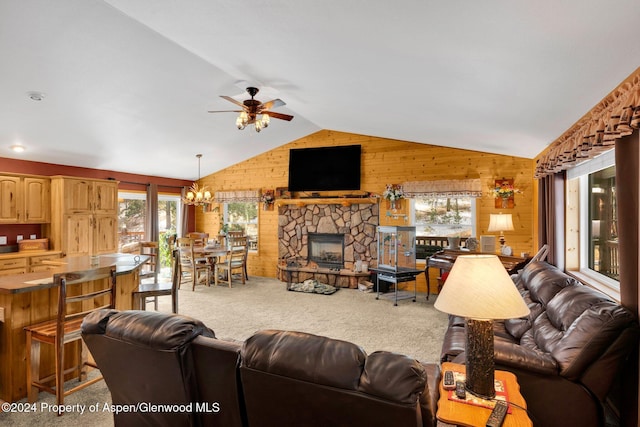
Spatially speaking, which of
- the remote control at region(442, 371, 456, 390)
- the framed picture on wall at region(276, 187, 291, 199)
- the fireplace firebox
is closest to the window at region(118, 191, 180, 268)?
the framed picture on wall at region(276, 187, 291, 199)

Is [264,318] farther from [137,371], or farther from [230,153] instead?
[230,153]

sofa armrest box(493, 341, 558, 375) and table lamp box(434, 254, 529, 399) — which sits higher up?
table lamp box(434, 254, 529, 399)

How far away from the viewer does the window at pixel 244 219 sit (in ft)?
26.8

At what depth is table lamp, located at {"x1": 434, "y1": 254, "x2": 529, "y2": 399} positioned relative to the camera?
1.60 meters

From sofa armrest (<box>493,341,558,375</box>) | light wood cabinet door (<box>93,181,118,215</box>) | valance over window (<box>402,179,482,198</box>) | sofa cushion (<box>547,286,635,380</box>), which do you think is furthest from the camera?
light wood cabinet door (<box>93,181,118,215</box>)

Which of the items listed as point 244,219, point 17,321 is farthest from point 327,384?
point 244,219

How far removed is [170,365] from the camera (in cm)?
152

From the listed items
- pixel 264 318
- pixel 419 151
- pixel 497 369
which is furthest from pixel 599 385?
pixel 419 151

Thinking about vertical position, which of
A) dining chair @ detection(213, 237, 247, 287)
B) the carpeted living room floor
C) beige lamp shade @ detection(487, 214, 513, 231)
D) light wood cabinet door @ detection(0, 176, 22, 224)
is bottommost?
the carpeted living room floor

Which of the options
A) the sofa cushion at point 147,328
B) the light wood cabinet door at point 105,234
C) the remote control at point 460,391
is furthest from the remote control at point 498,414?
the light wood cabinet door at point 105,234

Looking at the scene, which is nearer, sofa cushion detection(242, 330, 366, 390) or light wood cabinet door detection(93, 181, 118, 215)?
sofa cushion detection(242, 330, 366, 390)

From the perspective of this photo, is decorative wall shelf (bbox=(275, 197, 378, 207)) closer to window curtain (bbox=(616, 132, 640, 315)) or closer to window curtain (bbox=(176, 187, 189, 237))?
window curtain (bbox=(176, 187, 189, 237))

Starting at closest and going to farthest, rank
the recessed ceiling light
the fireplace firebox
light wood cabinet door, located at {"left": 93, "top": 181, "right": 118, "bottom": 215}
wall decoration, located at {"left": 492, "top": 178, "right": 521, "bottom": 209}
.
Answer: the recessed ceiling light < wall decoration, located at {"left": 492, "top": 178, "right": 521, "bottom": 209} < light wood cabinet door, located at {"left": 93, "top": 181, "right": 118, "bottom": 215} < the fireplace firebox

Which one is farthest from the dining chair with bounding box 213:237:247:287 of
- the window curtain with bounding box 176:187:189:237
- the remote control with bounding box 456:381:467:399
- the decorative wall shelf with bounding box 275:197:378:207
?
the remote control with bounding box 456:381:467:399
